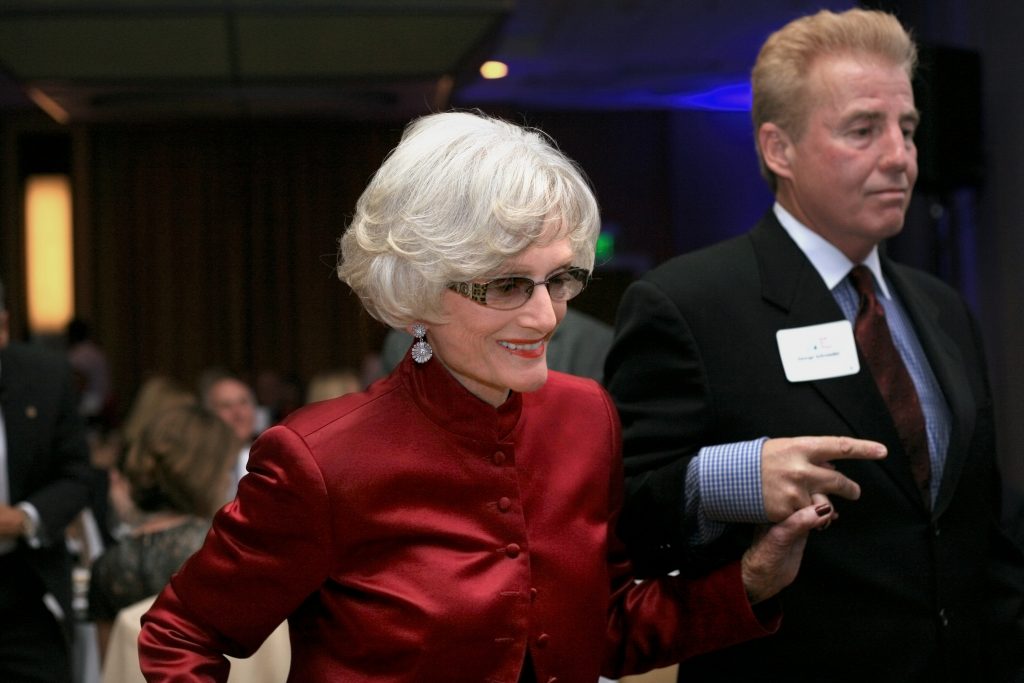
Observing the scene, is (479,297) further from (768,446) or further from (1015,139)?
(1015,139)

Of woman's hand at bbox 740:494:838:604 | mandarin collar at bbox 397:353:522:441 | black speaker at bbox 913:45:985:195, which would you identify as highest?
black speaker at bbox 913:45:985:195

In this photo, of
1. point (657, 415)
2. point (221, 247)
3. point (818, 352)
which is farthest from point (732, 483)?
point (221, 247)

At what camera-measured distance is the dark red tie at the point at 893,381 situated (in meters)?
2.02

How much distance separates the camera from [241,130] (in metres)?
12.1

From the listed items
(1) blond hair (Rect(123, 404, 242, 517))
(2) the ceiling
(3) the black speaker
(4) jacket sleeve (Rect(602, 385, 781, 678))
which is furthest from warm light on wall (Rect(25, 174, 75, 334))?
(4) jacket sleeve (Rect(602, 385, 781, 678))

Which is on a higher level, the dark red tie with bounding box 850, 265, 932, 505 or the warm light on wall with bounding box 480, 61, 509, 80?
the warm light on wall with bounding box 480, 61, 509, 80

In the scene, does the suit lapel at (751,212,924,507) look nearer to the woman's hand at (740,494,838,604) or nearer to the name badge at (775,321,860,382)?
the name badge at (775,321,860,382)

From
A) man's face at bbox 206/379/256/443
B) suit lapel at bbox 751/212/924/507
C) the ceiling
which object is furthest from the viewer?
the ceiling

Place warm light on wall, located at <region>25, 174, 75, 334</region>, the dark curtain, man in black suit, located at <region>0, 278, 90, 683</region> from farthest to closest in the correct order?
the dark curtain
warm light on wall, located at <region>25, 174, 75, 334</region>
man in black suit, located at <region>0, 278, 90, 683</region>

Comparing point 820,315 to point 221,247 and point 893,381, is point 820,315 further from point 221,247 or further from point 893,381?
point 221,247

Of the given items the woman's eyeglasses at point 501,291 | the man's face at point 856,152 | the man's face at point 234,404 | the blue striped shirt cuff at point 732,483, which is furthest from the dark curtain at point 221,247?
the woman's eyeglasses at point 501,291

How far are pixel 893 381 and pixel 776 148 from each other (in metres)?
0.46

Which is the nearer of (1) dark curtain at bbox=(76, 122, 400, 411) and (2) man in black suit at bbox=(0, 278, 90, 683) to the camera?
(2) man in black suit at bbox=(0, 278, 90, 683)

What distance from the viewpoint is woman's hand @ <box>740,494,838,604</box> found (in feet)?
5.39
